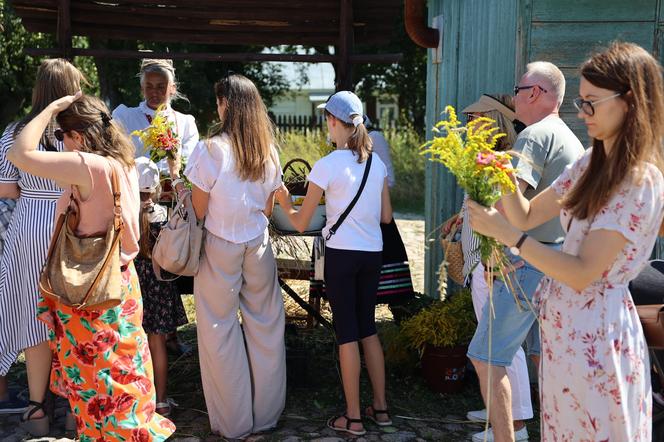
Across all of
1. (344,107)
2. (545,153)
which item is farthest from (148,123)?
(545,153)

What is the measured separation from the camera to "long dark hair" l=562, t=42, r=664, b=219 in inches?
101

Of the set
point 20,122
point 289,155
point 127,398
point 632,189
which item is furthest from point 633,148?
point 289,155

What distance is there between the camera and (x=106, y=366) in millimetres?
3803

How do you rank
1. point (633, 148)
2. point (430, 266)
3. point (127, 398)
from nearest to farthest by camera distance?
point (633, 148) → point (127, 398) → point (430, 266)

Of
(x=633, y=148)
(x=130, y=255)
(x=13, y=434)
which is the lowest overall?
(x=13, y=434)

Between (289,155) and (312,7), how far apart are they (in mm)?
11726

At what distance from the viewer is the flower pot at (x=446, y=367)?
5426mm

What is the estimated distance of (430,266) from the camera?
6957 millimetres

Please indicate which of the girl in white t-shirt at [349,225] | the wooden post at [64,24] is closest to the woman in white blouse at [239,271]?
the girl in white t-shirt at [349,225]

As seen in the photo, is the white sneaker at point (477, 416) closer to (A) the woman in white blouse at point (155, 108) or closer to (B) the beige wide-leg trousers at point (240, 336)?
(B) the beige wide-leg trousers at point (240, 336)

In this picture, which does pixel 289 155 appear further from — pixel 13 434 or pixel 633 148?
pixel 633 148

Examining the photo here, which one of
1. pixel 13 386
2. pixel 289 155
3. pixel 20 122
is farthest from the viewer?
pixel 289 155

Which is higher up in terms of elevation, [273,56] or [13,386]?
[273,56]

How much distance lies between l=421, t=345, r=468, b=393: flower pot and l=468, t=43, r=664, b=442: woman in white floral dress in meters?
2.52
